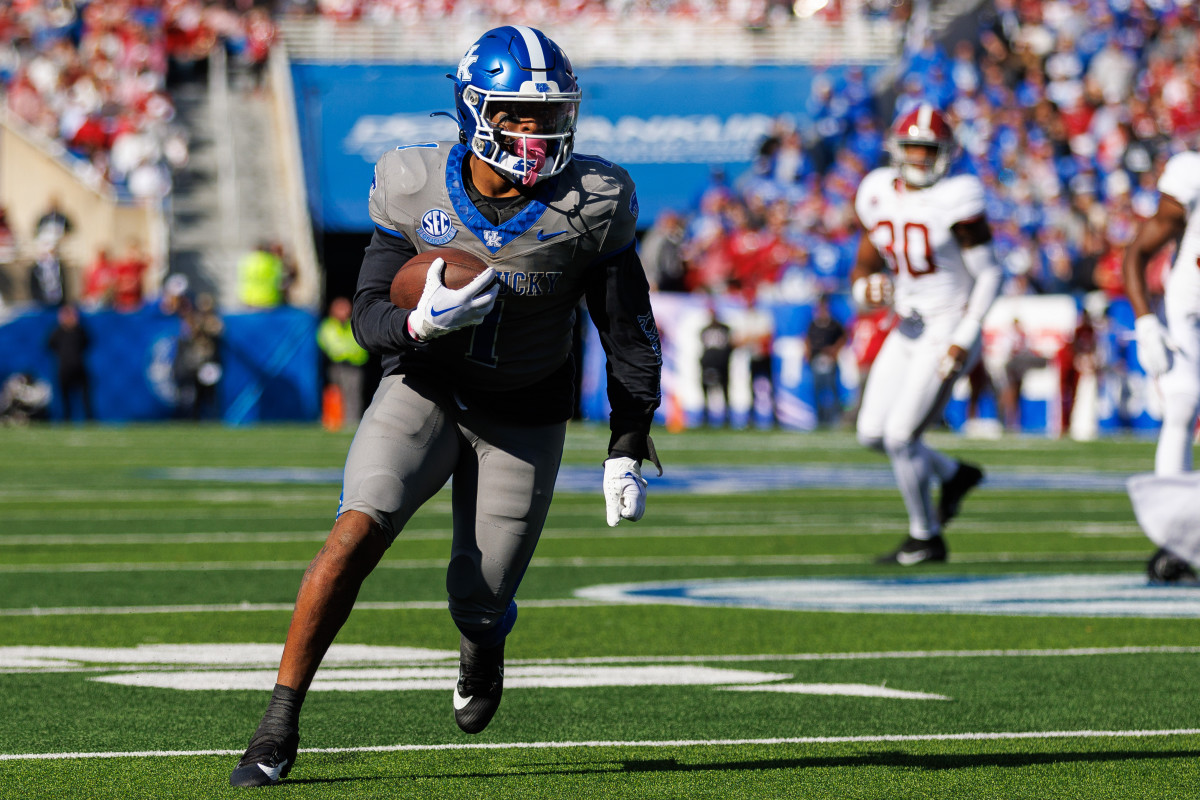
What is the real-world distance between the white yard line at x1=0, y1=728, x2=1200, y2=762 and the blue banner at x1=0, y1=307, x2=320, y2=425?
17783 millimetres

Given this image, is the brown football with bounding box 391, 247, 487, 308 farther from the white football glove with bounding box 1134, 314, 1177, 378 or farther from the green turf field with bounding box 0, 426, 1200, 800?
the white football glove with bounding box 1134, 314, 1177, 378

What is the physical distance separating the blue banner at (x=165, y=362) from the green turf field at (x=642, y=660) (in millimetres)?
10196

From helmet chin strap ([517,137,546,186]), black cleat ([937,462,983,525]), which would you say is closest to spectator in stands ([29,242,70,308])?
black cleat ([937,462,983,525])

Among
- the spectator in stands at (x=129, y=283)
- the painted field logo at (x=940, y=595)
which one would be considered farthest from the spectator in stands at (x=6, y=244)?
the painted field logo at (x=940, y=595)

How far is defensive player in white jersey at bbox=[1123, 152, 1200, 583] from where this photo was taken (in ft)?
24.4

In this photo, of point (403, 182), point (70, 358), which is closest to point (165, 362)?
point (70, 358)

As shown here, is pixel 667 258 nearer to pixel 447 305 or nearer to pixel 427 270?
pixel 427 270

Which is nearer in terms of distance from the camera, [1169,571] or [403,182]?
[403,182]

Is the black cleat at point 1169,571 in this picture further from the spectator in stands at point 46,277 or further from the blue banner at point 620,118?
the blue banner at point 620,118

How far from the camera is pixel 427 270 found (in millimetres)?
3902

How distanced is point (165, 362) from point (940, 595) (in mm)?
15911

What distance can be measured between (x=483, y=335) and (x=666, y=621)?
2767mm

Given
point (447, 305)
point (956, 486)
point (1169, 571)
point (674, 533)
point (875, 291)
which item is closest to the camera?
point (447, 305)

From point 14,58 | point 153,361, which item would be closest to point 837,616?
point 153,361
